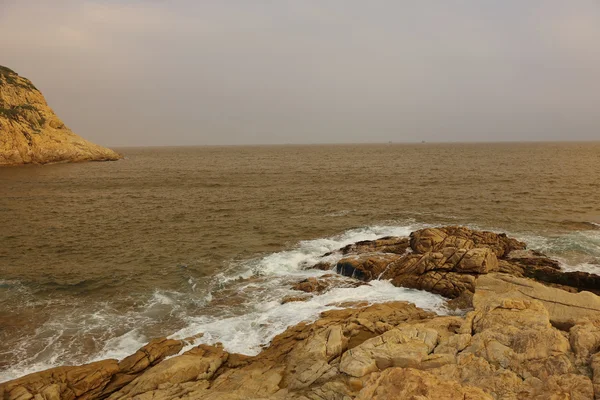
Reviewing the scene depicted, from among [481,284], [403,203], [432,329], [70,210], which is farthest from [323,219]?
[70,210]

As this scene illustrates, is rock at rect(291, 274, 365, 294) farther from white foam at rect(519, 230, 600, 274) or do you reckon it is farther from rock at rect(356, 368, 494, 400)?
white foam at rect(519, 230, 600, 274)

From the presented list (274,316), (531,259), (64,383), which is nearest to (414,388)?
(274,316)

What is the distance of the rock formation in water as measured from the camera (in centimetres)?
9394

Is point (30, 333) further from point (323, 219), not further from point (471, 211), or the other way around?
point (471, 211)

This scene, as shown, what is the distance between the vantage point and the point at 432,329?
13.6 m

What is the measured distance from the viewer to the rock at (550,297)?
14339 millimetres

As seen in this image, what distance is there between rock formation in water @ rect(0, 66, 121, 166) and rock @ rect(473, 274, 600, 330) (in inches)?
4544

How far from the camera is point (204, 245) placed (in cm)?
3238

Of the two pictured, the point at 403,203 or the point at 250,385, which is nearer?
Result: the point at 250,385

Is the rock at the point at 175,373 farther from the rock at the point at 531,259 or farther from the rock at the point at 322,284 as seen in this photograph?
A: the rock at the point at 531,259

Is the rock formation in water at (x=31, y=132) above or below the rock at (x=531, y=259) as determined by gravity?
above

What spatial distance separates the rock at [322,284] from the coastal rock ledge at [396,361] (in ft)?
10.5

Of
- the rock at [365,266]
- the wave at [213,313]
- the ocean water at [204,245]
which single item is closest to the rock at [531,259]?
the ocean water at [204,245]

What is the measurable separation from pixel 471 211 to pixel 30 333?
4223 cm
